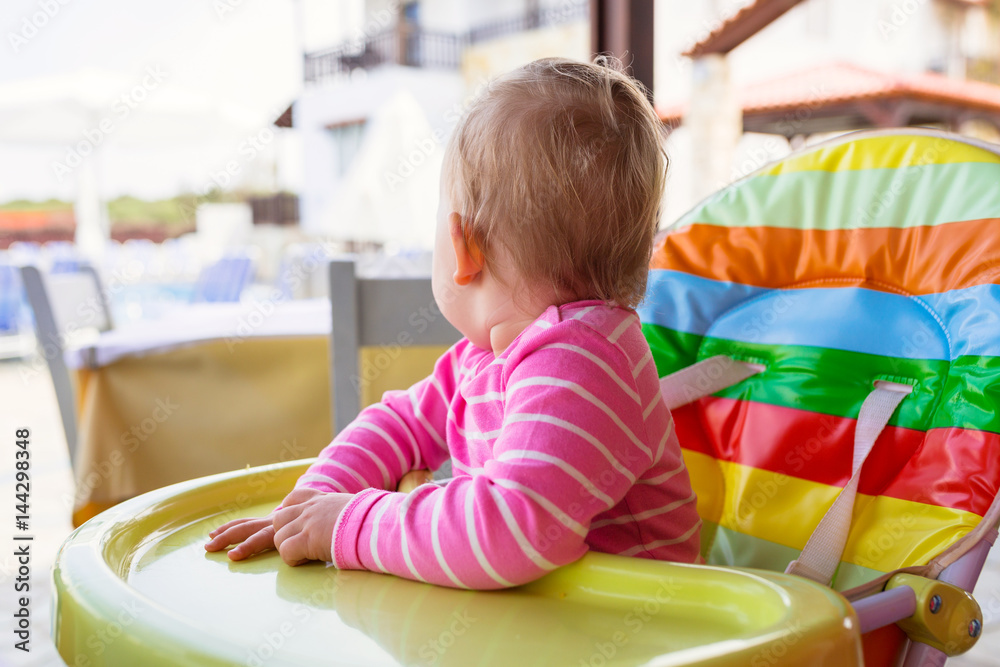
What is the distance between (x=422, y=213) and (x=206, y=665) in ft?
8.31

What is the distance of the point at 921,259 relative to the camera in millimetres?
770

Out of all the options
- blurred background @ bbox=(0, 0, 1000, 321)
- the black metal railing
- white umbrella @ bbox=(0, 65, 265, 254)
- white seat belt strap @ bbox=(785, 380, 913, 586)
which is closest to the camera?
white seat belt strap @ bbox=(785, 380, 913, 586)

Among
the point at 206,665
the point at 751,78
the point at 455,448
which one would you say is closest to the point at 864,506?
the point at 455,448

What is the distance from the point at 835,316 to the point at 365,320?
34.6 inches

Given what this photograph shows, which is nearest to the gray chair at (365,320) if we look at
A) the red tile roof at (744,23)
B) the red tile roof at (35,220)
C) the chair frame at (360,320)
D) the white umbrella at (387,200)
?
the chair frame at (360,320)

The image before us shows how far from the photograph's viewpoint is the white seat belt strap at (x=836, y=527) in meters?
0.71

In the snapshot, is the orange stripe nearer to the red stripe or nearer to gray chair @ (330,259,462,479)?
the red stripe

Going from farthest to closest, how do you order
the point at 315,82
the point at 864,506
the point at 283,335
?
the point at 315,82 < the point at 283,335 < the point at 864,506

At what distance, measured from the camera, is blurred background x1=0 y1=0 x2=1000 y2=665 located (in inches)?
85.2

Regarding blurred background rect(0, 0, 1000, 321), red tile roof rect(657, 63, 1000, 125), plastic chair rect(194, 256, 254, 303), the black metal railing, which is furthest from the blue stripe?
the black metal railing

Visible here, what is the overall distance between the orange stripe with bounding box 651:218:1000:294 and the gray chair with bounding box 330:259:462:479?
62cm

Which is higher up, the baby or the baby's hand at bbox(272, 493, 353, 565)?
the baby

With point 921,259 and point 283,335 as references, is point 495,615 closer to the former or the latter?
point 921,259

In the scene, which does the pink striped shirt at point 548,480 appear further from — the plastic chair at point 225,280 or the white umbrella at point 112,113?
the white umbrella at point 112,113
